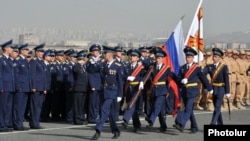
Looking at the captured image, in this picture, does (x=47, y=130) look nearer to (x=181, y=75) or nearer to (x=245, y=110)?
(x=181, y=75)

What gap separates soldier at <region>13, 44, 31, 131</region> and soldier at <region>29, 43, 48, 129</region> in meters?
0.16

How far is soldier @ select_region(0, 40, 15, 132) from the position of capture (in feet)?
42.7

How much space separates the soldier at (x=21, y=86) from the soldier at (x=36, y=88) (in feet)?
0.54

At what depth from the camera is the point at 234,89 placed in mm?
19234

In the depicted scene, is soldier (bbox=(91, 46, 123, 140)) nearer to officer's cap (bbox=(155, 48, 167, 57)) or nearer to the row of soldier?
officer's cap (bbox=(155, 48, 167, 57))

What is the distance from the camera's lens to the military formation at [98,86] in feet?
39.8

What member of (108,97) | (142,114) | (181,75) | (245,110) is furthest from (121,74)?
(245,110)

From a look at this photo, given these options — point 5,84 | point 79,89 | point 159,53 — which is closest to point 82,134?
point 5,84

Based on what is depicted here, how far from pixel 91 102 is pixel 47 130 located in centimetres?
204

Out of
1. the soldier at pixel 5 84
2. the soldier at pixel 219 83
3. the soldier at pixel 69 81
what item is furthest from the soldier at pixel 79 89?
the soldier at pixel 219 83

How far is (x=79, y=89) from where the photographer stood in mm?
15016

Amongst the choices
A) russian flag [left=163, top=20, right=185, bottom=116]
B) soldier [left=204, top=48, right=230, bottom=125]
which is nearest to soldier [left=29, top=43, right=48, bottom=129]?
russian flag [left=163, top=20, right=185, bottom=116]

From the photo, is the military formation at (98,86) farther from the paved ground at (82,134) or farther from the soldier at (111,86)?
the paved ground at (82,134)

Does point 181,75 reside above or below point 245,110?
above
